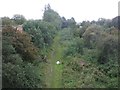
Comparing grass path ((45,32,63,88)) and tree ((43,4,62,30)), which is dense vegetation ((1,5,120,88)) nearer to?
grass path ((45,32,63,88))

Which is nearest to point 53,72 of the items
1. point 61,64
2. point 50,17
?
point 61,64

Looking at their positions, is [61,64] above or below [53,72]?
above

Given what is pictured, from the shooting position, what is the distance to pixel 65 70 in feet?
74.3

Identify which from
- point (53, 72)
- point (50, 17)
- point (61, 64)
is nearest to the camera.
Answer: point (53, 72)

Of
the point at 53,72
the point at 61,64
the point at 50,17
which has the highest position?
the point at 50,17

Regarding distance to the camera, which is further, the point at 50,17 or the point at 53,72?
the point at 50,17

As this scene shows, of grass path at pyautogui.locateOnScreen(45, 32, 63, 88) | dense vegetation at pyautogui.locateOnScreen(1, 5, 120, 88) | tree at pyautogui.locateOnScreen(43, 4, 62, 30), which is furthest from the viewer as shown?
tree at pyautogui.locateOnScreen(43, 4, 62, 30)

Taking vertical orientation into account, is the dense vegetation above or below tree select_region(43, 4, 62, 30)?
below

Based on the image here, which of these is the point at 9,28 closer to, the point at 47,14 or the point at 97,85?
the point at 97,85

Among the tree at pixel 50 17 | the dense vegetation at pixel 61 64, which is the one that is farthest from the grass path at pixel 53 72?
the tree at pixel 50 17

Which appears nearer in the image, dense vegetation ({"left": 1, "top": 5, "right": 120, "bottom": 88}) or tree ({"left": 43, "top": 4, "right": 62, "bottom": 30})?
dense vegetation ({"left": 1, "top": 5, "right": 120, "bottom": 88})

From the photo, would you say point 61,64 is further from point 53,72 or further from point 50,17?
point 50,17

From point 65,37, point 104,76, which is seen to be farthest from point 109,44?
point 65,37

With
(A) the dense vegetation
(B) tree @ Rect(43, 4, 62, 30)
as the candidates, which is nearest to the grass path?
(A) the dense vegetation
